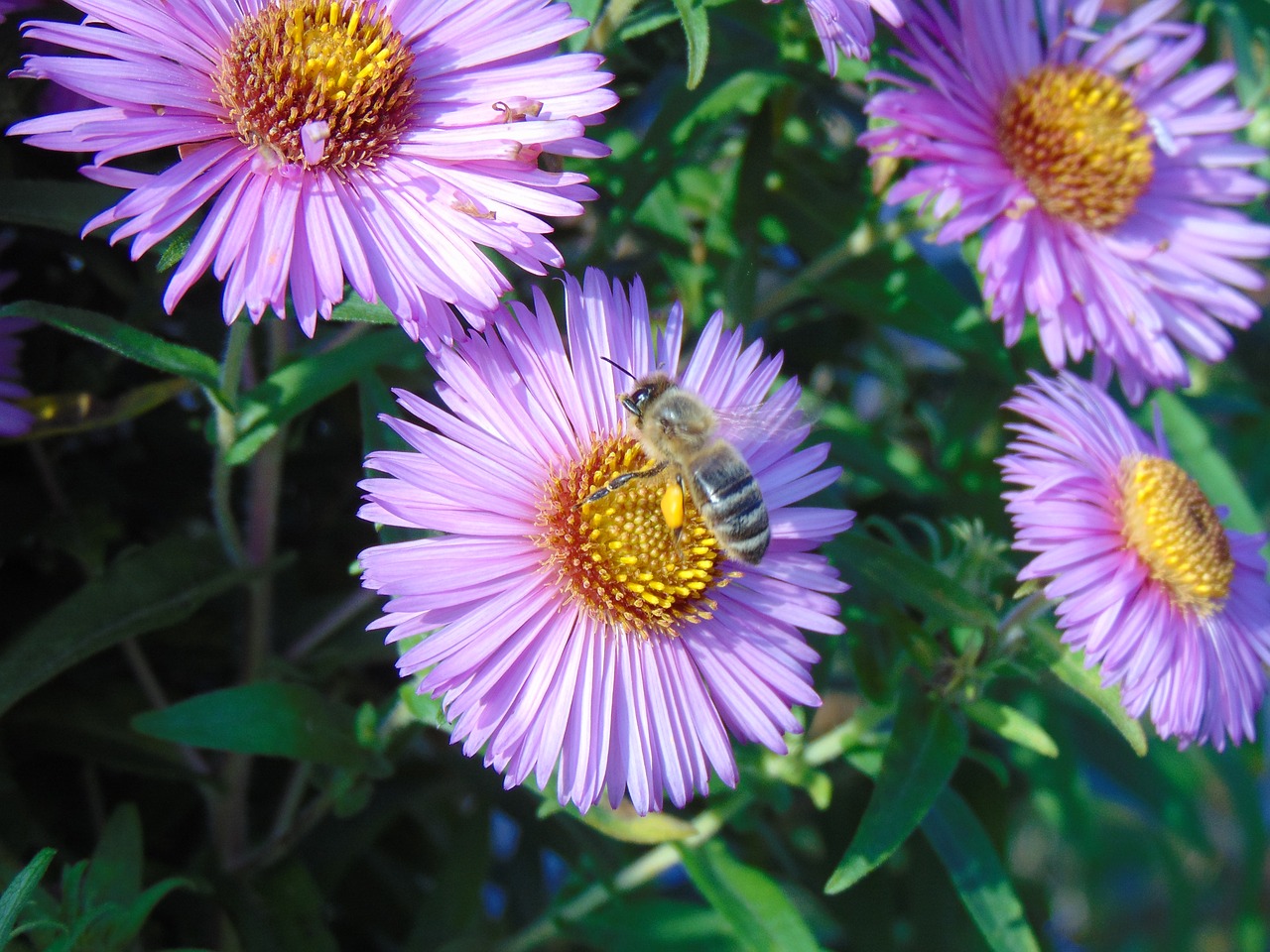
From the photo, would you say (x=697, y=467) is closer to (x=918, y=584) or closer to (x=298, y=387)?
(x=918, y=584)

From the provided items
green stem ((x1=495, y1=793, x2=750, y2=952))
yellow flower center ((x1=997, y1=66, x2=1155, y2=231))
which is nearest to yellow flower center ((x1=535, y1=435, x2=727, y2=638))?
green stem ((x1=495, y1=793, x2=750, y2=952))

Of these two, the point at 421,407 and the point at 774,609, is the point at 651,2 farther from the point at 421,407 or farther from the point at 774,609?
the point at 774,609

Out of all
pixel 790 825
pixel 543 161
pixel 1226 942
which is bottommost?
pixel 1226 942

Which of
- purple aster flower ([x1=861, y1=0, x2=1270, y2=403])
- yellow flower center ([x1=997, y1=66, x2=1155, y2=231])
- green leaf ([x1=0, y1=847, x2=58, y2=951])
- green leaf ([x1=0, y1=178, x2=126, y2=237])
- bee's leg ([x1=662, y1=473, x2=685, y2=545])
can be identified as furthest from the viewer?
yellow flower center ([x1=997, y1=66, x2=1155, y2=231])

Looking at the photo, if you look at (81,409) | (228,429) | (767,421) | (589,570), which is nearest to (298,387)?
(228,429)

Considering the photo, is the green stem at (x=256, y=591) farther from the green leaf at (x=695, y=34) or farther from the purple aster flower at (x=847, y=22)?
the purple aster flower at (x=847, y=22)

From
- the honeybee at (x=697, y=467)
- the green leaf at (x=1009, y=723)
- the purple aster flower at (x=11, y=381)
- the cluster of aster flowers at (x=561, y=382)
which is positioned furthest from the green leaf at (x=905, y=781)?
the purple aster flower at (x=11, y=381)

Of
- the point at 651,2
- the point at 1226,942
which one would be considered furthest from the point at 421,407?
the point at 1226,942

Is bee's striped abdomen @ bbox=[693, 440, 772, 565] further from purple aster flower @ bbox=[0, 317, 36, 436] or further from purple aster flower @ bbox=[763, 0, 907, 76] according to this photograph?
purple aster flower @ bbox=[0, 317, 36, 436]
